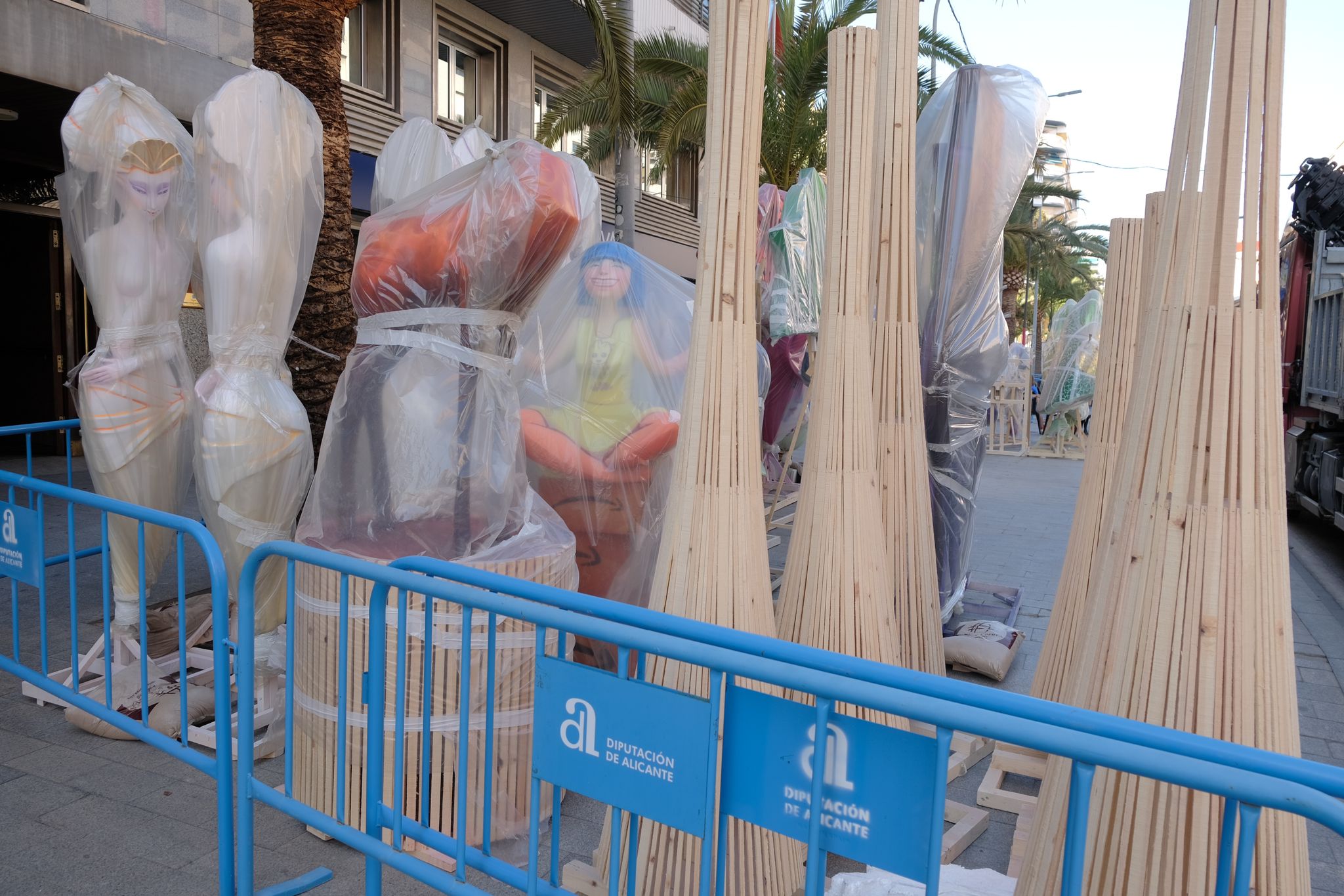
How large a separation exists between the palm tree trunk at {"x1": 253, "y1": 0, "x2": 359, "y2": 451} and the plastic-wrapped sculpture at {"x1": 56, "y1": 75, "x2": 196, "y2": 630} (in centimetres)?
130

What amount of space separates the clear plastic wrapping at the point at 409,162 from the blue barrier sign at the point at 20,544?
1.80m

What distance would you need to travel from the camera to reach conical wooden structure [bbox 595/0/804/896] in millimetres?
2260

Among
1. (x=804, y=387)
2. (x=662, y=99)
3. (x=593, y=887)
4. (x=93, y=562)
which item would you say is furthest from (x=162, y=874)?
(x=662, y=99)

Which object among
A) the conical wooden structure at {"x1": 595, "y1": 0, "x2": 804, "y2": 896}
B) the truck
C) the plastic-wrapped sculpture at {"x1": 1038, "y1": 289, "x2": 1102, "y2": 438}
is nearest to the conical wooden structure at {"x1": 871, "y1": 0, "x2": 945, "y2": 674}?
the conical wooden structure at {"x1": 595, "y1": 0, "x2": 804, "y2": 896}

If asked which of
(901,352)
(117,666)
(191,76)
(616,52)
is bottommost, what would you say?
(117,666)

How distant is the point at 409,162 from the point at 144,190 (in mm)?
1028

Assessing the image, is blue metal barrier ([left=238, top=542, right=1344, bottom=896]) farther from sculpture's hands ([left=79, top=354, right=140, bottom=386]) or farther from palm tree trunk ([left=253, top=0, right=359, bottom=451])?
palm tree trunk ([left=253, top=0, right=359, bottom=451])

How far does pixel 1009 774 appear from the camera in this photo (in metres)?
3.36

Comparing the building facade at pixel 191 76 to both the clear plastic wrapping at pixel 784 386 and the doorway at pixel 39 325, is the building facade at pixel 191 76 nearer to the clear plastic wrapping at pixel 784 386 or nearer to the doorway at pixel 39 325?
the doorway at pixel 39 325

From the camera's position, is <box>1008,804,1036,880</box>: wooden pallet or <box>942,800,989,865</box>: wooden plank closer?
<box>1008,804,1036,880</box>: wooden pallet

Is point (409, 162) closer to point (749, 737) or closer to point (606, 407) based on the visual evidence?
point (606, 407)

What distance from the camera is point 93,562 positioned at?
560 cm

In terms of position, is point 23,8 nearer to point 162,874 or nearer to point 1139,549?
point 162,874

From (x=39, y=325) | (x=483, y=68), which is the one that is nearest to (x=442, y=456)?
(x=39, y=325)
